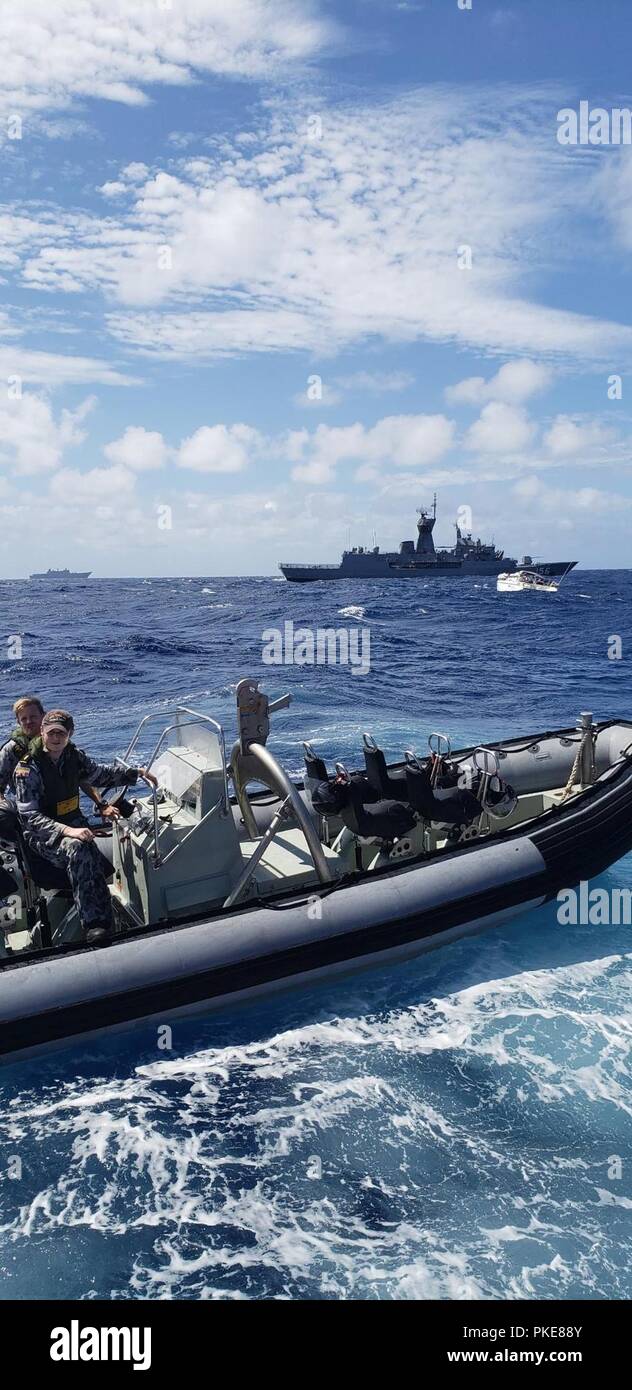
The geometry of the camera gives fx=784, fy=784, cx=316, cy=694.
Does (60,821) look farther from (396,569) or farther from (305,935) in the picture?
(396,569)

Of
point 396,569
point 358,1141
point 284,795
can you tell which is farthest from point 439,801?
point 396,569

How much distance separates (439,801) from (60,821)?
3920mm

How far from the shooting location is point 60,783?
22.1 feet

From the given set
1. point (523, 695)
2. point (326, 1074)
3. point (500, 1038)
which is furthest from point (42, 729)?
point (523, 695)

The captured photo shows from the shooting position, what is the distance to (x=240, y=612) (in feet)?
191

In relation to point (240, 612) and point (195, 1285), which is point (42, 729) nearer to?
point (195, 1285)

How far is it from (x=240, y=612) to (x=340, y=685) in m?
34.3

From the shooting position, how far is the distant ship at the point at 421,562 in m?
103

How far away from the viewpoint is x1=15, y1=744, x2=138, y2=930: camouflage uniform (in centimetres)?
646

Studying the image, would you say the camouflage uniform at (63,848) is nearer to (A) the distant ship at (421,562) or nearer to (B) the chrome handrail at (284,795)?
(B) the chrome handrail at (284,795)

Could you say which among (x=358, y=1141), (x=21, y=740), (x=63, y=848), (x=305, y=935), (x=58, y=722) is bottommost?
(x=358, y=1141)

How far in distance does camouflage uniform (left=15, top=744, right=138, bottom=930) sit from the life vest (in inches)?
1.1

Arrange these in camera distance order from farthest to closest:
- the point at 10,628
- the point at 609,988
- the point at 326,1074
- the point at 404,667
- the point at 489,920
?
the point at 10,628
the point at 404,667
the point at 489,920
the point at 609,988
the point at 326,1074

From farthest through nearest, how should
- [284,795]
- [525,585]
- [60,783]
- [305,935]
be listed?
[525,585] < [284,795] < [305,935] < [60,783]
